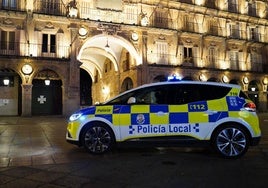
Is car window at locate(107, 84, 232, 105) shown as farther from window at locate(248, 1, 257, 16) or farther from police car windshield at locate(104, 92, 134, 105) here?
window at locate(248, 1, 257, 16)

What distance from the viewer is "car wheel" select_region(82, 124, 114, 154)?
624 cm

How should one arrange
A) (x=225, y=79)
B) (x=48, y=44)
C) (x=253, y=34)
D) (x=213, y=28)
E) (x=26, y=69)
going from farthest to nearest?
(x=253, y=34) < (x=213, y=28) < (x=225, y=79) < (x=48, y=44) < (x=26, y=69)

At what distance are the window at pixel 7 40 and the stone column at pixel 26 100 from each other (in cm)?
324

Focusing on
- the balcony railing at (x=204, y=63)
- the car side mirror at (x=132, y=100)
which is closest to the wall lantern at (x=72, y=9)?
the balcony railing at (x=204, y=63)

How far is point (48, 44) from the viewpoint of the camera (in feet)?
77.6

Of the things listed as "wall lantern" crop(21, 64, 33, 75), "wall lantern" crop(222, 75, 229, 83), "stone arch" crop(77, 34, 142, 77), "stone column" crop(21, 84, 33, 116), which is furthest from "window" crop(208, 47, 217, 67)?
"stone column" crop(21, 84, 33, 116)

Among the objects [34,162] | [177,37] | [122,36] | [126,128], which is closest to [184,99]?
[126,128]

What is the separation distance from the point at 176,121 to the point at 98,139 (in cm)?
174

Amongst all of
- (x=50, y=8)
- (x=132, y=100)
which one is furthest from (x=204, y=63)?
(x=132, y=100)

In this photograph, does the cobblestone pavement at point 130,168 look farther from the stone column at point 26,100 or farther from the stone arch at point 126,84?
the stone arch at point 126,84

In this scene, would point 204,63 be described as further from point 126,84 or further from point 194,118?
point 194,118

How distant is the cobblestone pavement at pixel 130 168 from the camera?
423cm

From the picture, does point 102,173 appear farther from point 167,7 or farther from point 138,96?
point 167,7

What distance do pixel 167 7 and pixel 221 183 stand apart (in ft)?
85.4
